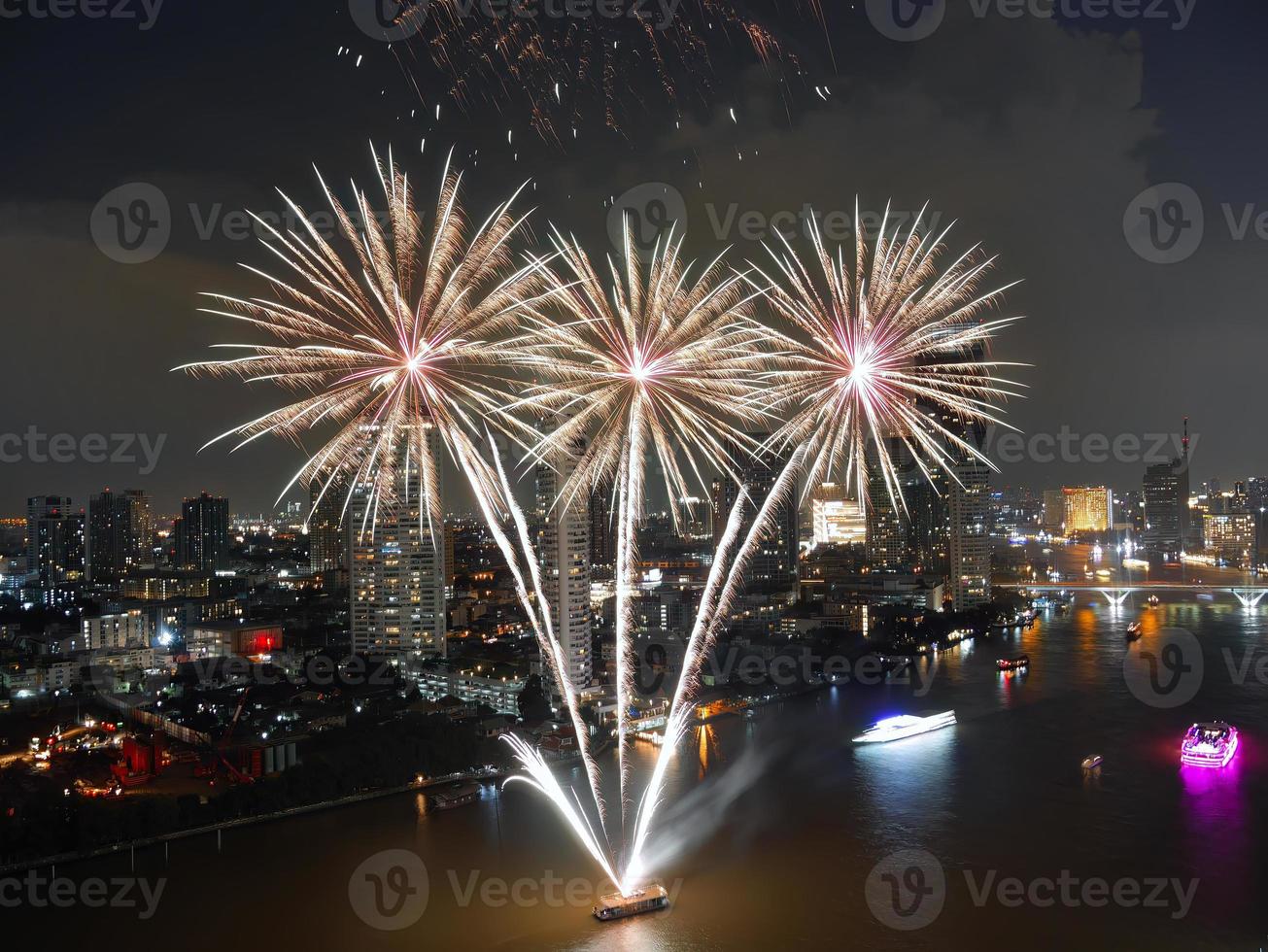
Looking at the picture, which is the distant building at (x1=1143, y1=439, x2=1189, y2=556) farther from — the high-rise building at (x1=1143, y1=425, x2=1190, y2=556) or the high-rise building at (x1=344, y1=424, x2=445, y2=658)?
the high-rise building at (x1=344, y1=424, x2=445, y2=658)

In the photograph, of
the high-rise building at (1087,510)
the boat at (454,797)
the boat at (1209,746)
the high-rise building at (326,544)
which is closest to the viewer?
the boat at (454,797)

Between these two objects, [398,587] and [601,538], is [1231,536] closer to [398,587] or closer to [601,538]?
[601,538]

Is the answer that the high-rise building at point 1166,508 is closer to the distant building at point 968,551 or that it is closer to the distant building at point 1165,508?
the distant building at point 1165,508

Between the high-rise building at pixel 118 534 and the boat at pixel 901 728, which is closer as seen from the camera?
the boat at pixel 901 728

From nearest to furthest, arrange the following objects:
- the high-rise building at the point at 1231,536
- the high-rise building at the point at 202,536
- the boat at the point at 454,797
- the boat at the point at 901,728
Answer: the boat at the point at 454,797
the boat at the point at 901,728
the high-rise building at the point at 202,536
the high-rise building at the point at 1231,536

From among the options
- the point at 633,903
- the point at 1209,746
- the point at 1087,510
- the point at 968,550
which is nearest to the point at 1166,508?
the point at 1087,510

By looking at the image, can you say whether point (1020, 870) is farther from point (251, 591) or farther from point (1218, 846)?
point (251, 591)

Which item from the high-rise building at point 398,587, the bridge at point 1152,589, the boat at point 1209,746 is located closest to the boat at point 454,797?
the high-rise building at point 398,587
